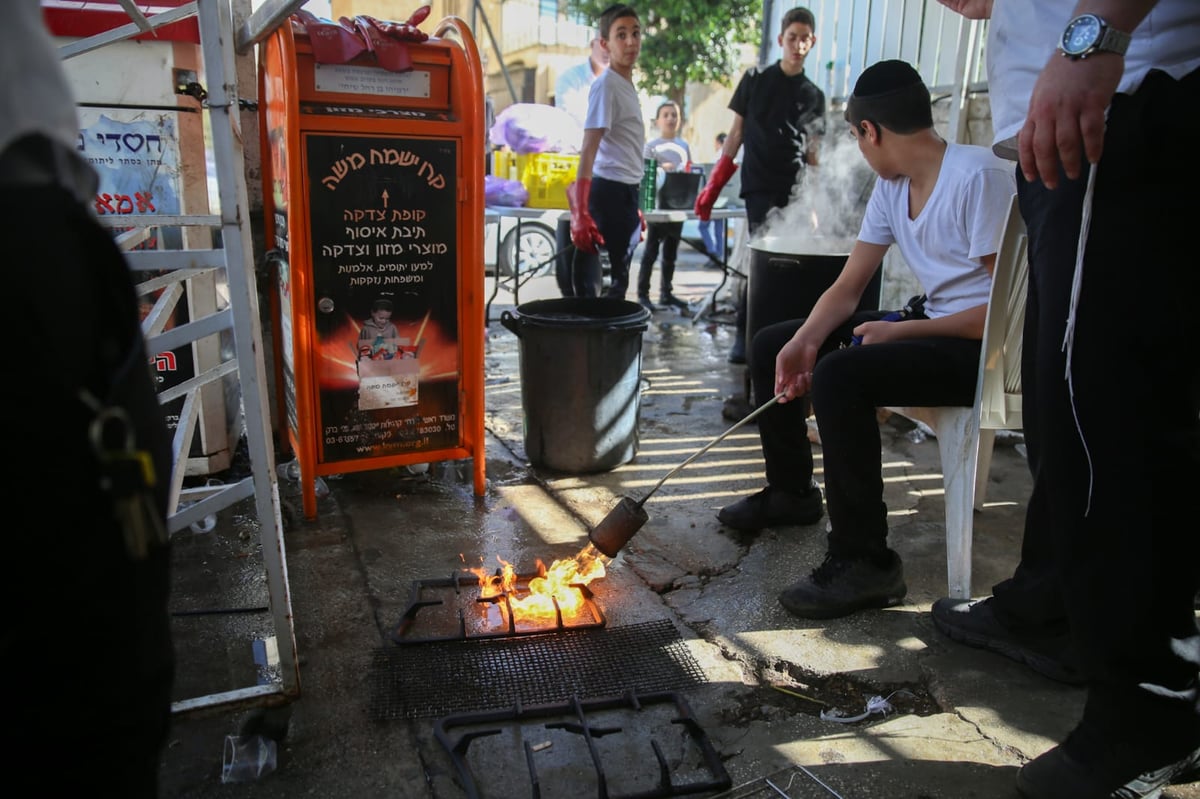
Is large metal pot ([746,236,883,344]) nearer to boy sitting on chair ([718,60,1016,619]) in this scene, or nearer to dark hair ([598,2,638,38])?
boy sitting on chair ([718,60,1016,619])

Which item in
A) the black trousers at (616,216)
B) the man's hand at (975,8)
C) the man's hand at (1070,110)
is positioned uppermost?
the man's hand at (975,8)

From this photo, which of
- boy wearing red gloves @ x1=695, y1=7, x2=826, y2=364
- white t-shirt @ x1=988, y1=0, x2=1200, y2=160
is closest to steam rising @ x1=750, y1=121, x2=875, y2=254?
boy wearing red gloves @ x1=695, y1=7, x2=826, y2=364

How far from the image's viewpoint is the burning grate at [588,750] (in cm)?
192

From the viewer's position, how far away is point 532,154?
7676 mm

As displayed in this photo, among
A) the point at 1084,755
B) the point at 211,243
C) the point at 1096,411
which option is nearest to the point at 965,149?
the point at 1096,411

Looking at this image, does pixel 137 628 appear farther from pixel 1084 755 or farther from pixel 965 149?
pixel 965 149

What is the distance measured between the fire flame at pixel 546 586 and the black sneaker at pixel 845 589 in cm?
64

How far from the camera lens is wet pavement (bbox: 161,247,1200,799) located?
6.53ft

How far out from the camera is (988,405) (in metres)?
2.61

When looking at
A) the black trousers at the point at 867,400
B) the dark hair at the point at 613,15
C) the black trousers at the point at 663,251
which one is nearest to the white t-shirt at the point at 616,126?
the dark hair at the point at 613,15

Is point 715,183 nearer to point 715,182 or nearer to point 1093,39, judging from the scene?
point 715,182

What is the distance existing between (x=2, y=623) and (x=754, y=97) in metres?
5.59

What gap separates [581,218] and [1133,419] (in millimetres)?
3774

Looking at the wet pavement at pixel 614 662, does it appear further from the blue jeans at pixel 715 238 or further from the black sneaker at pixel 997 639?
the blue jeans at pixel 715 238
